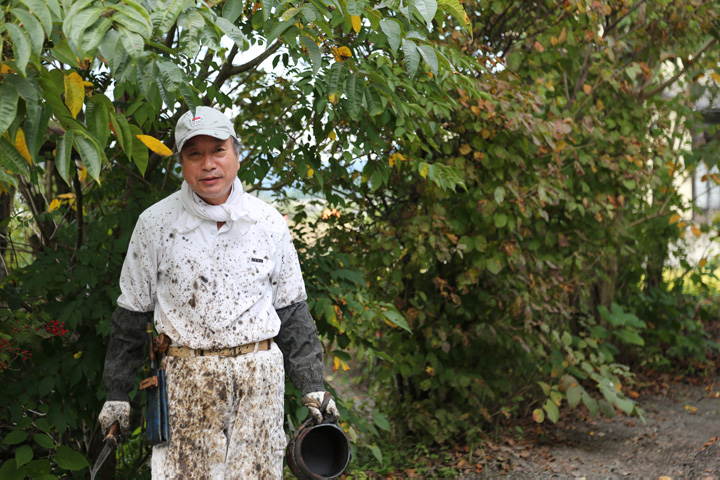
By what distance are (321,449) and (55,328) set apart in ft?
4.81

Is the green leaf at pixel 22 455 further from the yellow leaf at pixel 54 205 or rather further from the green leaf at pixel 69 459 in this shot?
the yellow leaf at pixel 54 205

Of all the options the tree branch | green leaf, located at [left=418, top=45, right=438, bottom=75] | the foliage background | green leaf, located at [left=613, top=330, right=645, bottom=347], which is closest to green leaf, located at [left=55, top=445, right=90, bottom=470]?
the foliage background

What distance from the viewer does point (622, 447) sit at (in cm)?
565

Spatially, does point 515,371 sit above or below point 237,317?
below

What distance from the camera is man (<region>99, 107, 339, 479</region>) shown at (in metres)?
2.54

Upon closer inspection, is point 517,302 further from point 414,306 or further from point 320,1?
point 320,1

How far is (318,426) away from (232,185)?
2.97ft

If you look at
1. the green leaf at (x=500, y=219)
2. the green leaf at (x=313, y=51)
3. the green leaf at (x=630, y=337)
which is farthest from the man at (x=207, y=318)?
the green leaf at (x=630, y=337)


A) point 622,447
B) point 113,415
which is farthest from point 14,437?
point 622,447

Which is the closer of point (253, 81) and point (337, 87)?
point (337, 87)

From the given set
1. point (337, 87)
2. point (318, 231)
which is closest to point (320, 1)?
point (337, 87)

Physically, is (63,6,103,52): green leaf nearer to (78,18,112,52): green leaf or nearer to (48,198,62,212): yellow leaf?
(78,18,112,52): green leaf

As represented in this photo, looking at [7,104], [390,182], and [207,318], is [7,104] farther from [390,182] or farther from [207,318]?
[390,182]

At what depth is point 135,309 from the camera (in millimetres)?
2631
